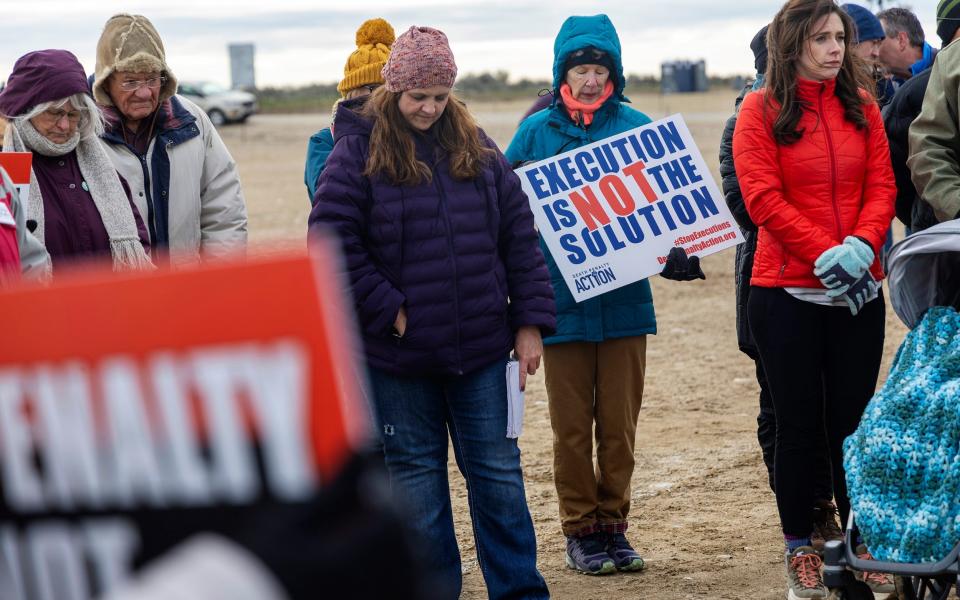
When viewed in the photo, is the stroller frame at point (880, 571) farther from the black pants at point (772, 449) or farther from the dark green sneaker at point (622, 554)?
the dark green sneaker at point (622, 554)

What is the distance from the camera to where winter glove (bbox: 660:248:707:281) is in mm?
4633

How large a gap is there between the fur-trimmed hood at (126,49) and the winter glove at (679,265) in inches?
77.3

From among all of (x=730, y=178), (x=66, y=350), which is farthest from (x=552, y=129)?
(x=66, y=350)

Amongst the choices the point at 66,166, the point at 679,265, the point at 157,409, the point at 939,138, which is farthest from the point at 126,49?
the point at 157,409

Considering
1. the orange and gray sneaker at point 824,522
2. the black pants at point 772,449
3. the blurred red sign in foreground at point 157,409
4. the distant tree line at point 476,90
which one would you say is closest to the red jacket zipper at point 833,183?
the black pants at point 772,449

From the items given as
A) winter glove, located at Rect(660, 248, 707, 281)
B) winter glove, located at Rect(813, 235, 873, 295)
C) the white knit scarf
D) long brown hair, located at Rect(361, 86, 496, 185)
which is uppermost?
long brown hair, located at Rect(361, 86, 496, 185)

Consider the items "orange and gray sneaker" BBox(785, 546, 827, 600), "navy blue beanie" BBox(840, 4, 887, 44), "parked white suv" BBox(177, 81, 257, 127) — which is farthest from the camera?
"parked white suv" BBox(177, 81, 257, 127)

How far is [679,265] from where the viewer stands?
183 inches

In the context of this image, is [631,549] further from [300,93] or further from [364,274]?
[300,93]

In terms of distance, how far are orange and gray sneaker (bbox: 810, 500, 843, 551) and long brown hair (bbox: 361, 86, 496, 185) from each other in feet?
6.41

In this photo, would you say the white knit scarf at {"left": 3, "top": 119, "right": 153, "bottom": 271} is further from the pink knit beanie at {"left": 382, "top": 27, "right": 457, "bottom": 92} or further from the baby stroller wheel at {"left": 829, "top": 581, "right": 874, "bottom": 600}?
the baby stroller wheel at {"left": 829, "top": 581, "right": 874, "bottom": 600}

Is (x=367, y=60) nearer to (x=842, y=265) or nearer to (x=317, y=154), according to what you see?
(x=317, y=154)

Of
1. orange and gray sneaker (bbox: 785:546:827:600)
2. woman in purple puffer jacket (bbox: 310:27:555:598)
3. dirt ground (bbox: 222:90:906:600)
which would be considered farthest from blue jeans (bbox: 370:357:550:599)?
orange and gray sneaker (bbox: 785:546:827:600)

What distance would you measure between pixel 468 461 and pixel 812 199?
1.40 meters
